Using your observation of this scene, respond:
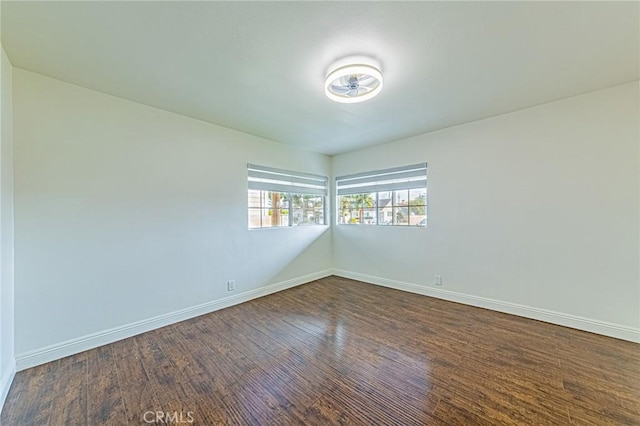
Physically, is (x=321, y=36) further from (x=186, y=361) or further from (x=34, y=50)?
(x=186, y=361)

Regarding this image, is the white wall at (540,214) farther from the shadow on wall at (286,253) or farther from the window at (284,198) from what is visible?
the window at (284,198)

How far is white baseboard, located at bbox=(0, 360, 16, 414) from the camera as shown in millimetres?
1657

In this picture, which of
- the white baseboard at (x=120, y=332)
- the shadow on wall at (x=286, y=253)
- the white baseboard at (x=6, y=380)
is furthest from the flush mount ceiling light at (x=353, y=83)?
the white baseboard at (x=6, y=380)

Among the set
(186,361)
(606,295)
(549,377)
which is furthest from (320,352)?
(606,295)

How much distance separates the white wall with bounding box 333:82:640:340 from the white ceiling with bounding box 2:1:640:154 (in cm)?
41

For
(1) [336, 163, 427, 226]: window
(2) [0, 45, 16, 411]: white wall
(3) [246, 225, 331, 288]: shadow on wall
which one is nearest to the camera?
(2) [0, 45, 16, 411]: white wall

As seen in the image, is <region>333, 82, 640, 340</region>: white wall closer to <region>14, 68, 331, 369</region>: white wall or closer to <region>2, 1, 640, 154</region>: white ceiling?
<region>2, 1, 640, 154</region>: white ceiling

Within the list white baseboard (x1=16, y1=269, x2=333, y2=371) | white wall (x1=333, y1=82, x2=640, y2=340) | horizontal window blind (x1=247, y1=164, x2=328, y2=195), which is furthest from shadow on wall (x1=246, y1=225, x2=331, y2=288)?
white wall (x1=333, y1=82, x2=640, y2=340)

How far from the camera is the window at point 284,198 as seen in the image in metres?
3.78

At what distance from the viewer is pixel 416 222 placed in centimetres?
386

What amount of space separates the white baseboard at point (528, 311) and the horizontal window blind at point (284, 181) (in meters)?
2.00

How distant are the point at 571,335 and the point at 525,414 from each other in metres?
1.56

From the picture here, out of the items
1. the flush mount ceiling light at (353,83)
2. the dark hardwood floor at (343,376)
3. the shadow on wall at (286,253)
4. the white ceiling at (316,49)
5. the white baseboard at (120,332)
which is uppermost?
the white ceiling at (316,49)

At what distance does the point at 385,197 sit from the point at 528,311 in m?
2.35
